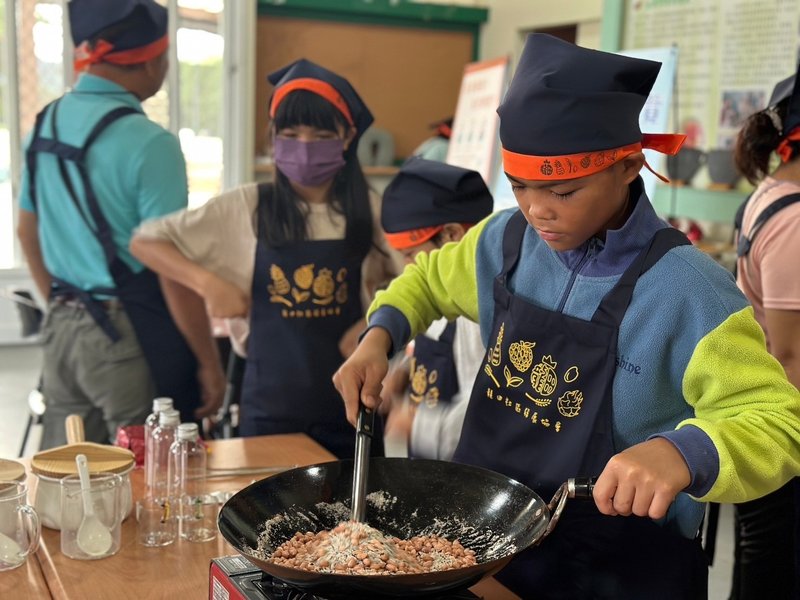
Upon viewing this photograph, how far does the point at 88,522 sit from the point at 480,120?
151 inches

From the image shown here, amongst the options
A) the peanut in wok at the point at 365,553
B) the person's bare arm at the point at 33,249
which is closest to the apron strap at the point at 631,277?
the peanut in wok at the point at 365,553

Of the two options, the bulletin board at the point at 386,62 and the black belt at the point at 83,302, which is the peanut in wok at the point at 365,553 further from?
the bulletin board at the point at 386,62

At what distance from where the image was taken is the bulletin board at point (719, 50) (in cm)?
415

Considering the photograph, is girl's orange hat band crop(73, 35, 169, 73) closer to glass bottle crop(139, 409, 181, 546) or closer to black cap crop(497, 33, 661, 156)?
glass bottle crop(139, 409, 181, 546)

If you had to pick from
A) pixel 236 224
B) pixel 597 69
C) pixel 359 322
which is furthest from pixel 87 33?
pixel 597 69

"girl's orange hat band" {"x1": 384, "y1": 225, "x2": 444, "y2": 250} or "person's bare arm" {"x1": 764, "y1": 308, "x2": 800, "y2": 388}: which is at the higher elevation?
"girl's orange hat band" {"x1": 384, "y1": 225, "x2": 444, "y2": 250}

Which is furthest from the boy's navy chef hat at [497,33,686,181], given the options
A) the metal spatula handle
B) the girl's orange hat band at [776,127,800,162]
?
the girl's orange hat band at [776,127,800,162]

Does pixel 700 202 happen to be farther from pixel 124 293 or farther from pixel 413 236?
pixel 124 293

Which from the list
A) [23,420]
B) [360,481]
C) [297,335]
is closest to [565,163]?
[360,481]

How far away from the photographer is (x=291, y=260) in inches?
92.3

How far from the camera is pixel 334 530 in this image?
132 centimetres

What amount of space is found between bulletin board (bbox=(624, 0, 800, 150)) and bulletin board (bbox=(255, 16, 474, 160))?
2.63 m

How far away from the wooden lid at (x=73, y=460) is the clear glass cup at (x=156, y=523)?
8 cm

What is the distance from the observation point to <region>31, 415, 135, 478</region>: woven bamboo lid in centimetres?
157
